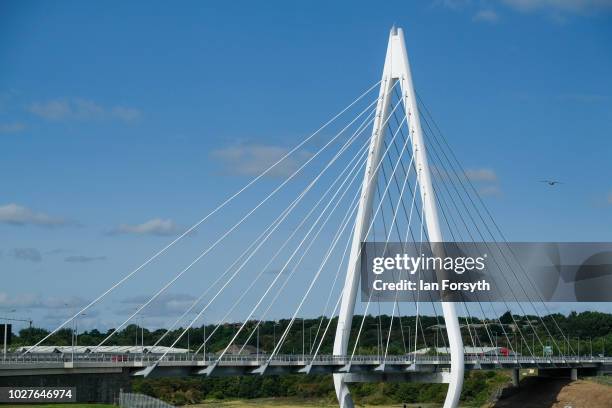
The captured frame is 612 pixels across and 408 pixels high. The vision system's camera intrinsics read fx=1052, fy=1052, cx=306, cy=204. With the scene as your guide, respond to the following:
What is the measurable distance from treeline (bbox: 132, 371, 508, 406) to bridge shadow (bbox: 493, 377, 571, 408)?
330 inches

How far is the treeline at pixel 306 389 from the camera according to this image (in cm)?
11162

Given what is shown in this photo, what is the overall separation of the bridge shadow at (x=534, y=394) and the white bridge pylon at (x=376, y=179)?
87.7 feet

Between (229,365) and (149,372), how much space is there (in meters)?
6.37

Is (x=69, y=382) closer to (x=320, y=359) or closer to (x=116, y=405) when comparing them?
(x=116, y=405)

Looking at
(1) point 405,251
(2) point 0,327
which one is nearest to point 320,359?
(1) point 405,251

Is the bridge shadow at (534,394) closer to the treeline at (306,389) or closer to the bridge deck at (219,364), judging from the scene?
the treeline at (306,389)

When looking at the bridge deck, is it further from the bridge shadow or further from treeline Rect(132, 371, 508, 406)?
treeline Rect(132, 371, 508, 406)

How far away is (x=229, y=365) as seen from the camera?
62906 millimetres

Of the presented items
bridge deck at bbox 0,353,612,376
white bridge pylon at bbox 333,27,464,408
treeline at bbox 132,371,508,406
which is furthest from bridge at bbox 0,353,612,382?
treeline at bbox 132,371,508,406

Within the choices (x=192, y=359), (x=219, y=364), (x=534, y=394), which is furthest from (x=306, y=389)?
(x=219, y=364)

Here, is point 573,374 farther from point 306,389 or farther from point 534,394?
point 306,389

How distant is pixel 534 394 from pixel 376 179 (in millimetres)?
36731

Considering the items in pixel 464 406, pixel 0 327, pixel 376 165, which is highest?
pixel 376 165

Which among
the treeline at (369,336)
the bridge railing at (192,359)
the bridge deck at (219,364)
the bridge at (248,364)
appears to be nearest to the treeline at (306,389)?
the treeline at (369,336)
